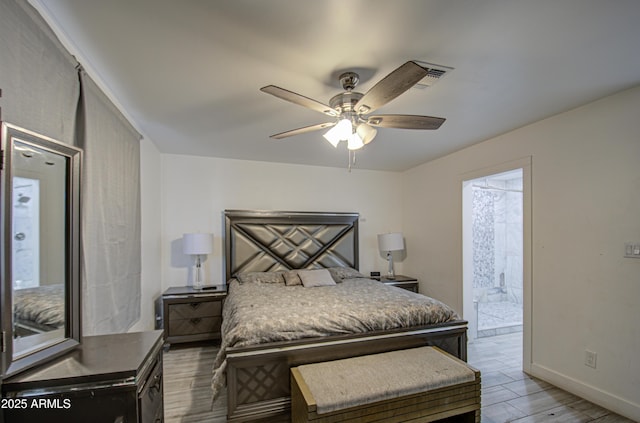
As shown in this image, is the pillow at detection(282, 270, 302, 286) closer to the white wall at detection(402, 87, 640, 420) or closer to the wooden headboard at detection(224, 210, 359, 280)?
the wooden headboard at detection(224, 210, 359, 280)

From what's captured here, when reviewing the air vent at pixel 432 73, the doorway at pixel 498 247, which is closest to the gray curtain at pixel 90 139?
the air vent at pixel 432 73

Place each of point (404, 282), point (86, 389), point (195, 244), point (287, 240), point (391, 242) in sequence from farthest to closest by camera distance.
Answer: point (391, 242) → point (404, 282) → point (287, 240) → point (195, 244) → point (86, 389)

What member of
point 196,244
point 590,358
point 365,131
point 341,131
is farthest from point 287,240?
point 590,358

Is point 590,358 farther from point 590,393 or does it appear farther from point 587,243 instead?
point 587,243

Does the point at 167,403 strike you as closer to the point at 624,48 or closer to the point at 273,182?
the point at 273,182

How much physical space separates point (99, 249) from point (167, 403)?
145 cm

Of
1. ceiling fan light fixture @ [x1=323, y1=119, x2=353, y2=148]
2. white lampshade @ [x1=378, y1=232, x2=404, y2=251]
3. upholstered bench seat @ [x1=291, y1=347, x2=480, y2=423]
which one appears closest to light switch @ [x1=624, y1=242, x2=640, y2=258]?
upholstered bench seat @ [x1=291, y1=347, x2=480, y2=423]

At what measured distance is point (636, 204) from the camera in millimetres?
2227

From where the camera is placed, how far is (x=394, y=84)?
5.31ft

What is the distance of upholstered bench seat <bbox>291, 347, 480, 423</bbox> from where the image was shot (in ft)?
5.89

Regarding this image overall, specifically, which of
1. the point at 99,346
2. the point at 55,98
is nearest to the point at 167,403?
the point at 99,346

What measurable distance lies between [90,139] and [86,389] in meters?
1.43

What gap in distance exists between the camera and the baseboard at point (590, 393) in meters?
2.20

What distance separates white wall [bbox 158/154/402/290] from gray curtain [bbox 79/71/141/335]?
1346mm
